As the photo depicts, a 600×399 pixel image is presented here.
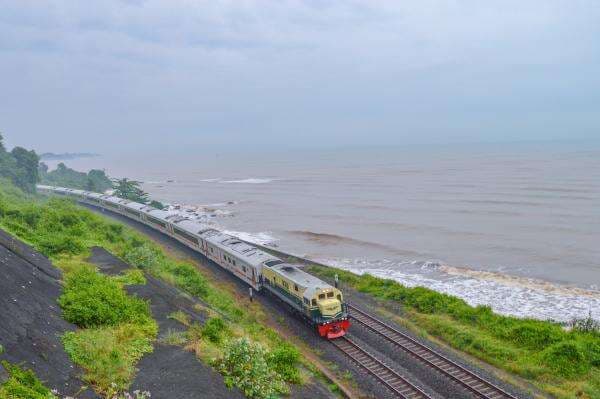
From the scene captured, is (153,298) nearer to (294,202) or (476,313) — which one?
(476,313)

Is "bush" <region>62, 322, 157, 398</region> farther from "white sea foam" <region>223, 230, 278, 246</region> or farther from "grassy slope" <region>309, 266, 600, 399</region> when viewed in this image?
"white sea foam" <region>223, 230, 278, 246</region>

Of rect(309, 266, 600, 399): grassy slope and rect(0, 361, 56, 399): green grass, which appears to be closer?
rect(0, 361, 56, 399): green grass

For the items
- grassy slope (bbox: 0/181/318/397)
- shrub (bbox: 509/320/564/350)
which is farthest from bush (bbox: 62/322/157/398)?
shrub (bbox: 509/320/564/350)

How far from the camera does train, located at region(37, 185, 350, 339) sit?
886 inches

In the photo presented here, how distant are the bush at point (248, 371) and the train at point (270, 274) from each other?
778 centimetres

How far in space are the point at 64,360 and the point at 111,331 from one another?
2767 mm

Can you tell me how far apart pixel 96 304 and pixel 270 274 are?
1306 cm

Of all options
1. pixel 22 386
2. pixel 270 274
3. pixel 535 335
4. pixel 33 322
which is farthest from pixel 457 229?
pixel 22 386

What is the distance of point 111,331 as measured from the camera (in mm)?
14602

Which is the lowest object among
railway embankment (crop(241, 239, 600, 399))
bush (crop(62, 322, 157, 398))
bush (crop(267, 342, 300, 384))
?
railway embankment (crop(241, 239, 600, 399))

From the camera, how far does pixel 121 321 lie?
51.2 feet

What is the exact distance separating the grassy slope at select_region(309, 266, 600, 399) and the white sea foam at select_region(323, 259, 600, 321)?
6332 mm

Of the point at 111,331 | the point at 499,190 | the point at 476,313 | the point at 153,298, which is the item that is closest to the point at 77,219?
the point at 153,298

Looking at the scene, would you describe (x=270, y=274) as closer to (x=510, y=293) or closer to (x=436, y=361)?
(x=436, y=361)
